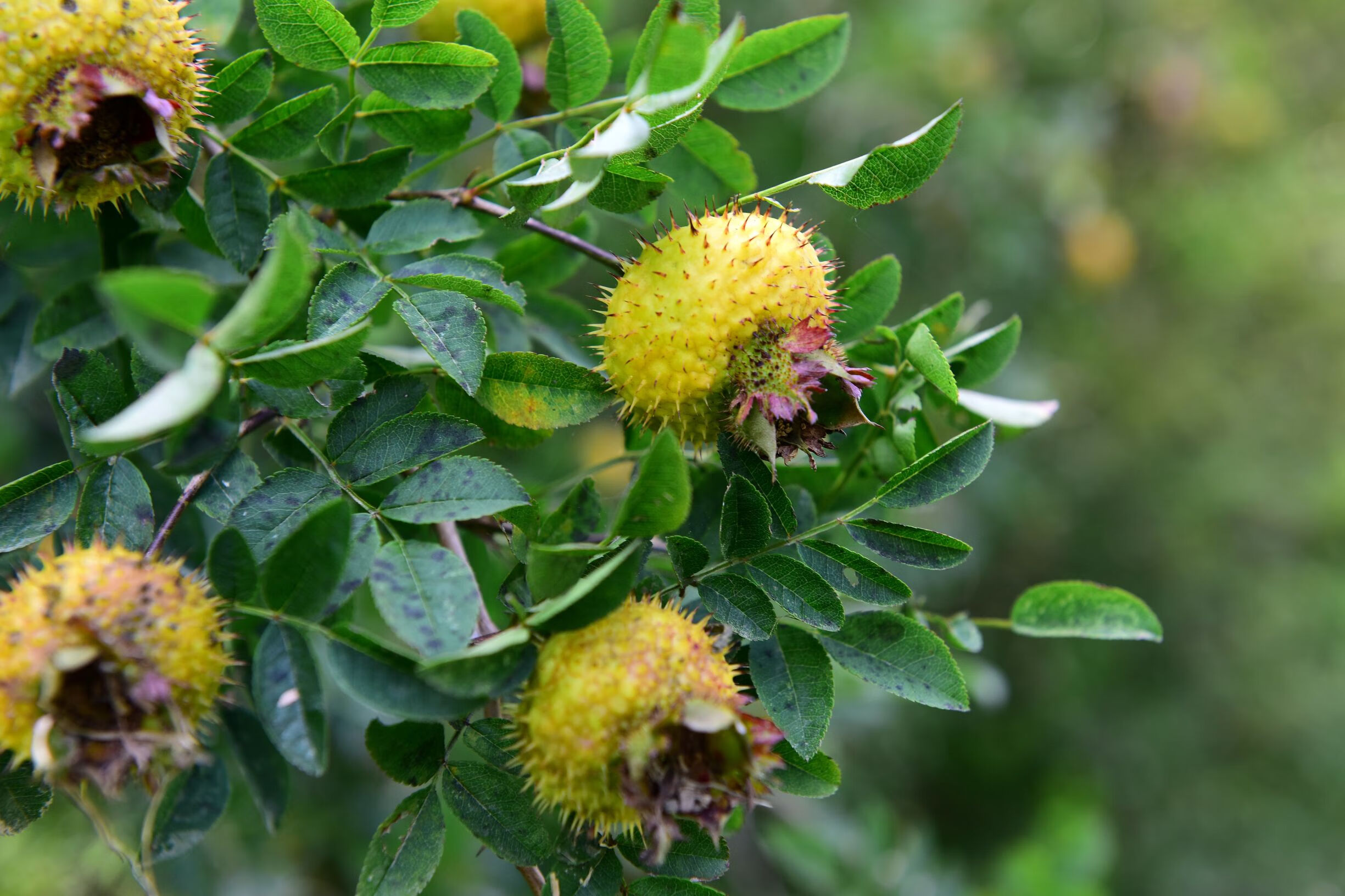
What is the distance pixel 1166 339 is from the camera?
6.86 meters

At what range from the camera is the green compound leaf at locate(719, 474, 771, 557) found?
4.08 feet

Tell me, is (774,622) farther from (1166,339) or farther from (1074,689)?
(1166,339)

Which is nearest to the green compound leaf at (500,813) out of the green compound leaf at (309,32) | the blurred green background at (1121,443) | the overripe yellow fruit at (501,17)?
the green compound leaf at (309,32)

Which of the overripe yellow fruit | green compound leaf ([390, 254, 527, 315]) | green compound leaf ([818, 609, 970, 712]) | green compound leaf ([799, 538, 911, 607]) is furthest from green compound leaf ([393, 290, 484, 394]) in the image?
the overripe yellow fruit

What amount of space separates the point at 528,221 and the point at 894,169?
554 millimetres

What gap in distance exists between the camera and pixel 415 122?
59.2 inches

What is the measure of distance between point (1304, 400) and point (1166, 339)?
3.65ft

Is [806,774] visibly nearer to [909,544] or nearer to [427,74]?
[909,544]

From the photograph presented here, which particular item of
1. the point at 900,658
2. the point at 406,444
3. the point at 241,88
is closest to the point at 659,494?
the point at 406,444

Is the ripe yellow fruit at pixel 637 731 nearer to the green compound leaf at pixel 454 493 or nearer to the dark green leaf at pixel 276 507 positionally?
the green compound leaf at pixel 454 493

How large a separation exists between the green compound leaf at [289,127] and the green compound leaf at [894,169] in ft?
2.55

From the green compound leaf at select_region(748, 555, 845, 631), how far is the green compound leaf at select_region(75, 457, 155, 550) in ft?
2.76

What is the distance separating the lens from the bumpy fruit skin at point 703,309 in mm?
1228

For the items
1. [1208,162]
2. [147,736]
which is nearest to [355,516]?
[147,736]
